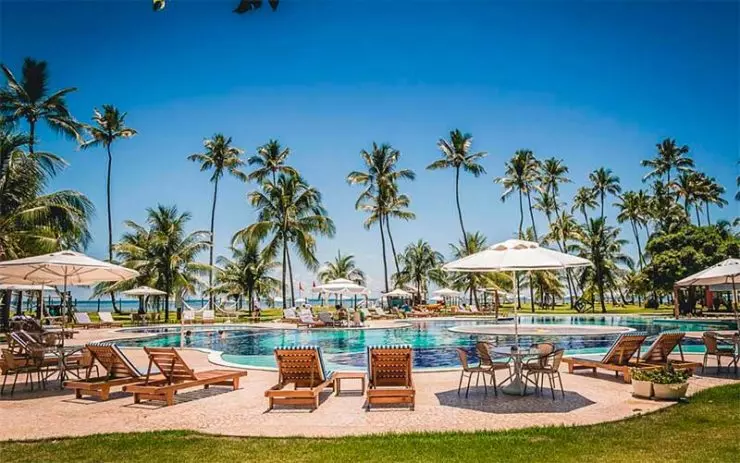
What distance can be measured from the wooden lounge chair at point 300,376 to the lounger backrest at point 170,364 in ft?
4.85

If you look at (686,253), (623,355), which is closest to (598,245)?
(686,253)

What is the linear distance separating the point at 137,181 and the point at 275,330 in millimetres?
10756

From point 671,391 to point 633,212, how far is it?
4633cm

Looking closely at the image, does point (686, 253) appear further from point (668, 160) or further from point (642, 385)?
point (642, 385)

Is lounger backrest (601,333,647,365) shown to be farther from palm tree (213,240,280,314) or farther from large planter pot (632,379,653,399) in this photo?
palm tree (213,240,280,314)

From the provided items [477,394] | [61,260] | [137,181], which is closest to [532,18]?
[477,394]

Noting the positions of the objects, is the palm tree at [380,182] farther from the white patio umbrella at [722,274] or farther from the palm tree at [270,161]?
the white patio umbrella at [722,274]

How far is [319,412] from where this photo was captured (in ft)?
22.8

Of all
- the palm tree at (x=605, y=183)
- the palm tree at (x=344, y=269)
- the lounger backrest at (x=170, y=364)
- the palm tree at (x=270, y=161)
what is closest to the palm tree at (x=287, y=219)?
the palm tree at (x=270, y=161)

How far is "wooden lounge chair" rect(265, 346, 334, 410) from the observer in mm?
7168

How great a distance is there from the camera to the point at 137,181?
26.3 metres

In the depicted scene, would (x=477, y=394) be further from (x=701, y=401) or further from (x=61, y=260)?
(x=61, y=260)

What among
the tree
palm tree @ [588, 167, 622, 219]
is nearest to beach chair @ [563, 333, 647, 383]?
the tree

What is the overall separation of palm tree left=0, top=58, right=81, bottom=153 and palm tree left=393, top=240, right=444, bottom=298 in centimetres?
3150
